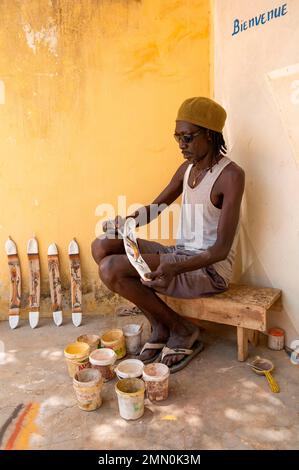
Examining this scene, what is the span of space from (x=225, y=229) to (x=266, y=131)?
0.82 metres

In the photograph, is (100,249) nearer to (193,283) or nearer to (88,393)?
(193,283)

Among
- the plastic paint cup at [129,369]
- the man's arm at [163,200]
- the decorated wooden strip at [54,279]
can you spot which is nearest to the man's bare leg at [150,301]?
the plastic paint cup at [129,369]

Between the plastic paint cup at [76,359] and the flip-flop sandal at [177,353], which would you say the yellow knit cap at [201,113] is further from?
the plastic paint cup at [76,359]

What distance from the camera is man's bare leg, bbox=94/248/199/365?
2537mm

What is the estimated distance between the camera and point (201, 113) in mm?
2439

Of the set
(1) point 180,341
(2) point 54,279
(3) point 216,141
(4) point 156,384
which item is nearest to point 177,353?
(1) point 180,341

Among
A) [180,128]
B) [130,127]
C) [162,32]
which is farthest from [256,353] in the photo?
[162,32]

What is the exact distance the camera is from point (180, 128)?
249 centimetres

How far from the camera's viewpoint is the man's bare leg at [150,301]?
2.54 meters

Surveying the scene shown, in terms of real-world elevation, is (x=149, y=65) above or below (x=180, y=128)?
above
